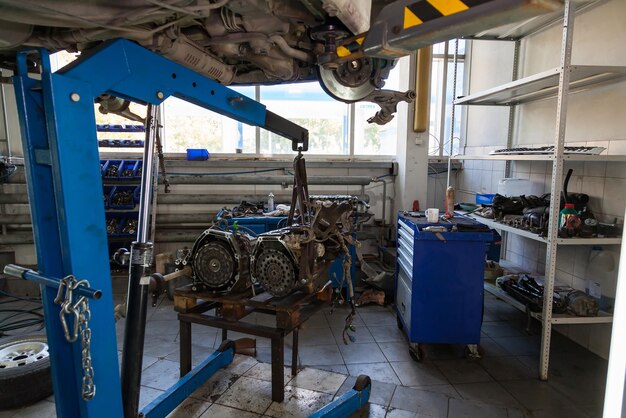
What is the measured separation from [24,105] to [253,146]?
374 cm

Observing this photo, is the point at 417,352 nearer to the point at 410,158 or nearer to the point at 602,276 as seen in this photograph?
the point at 602,276

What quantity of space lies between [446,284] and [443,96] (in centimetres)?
301

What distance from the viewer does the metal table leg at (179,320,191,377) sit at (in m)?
2.03

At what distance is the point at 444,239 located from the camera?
257cm

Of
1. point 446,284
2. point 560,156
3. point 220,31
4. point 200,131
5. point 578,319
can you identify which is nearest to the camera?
point 220,31

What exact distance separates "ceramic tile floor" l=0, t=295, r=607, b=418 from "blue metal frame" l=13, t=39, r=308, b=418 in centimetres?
101

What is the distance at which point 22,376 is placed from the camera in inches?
82.3

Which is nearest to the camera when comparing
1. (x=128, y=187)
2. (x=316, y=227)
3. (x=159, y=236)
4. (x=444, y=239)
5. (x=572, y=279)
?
(x=316, y=227)

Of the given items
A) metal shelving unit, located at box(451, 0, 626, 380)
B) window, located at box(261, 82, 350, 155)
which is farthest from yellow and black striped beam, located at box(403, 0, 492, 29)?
window, located at box(261, 82, 350, 155)

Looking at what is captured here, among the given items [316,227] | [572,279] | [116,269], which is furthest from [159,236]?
[572,279]

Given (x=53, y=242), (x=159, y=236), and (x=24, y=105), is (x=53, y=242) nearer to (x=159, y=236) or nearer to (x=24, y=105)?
(x=24, y=105)

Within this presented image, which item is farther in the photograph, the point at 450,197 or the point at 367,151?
the point at 367,151

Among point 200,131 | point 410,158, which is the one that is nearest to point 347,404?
point 410,158

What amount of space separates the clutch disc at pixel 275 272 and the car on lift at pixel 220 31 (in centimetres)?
86
